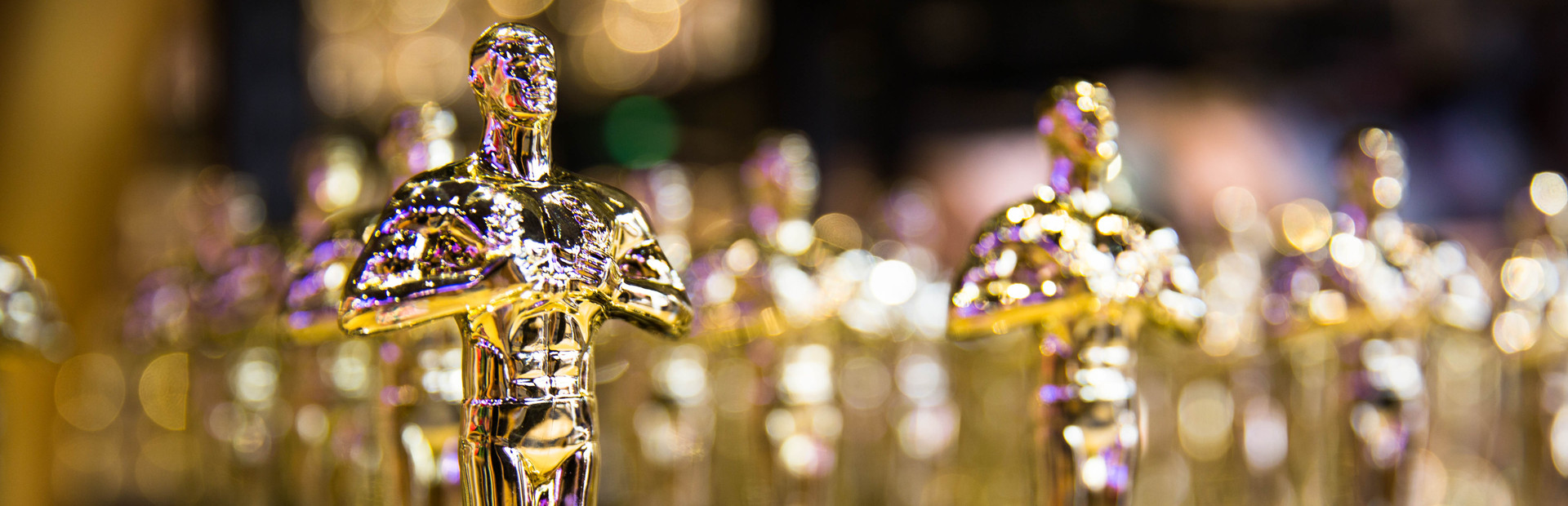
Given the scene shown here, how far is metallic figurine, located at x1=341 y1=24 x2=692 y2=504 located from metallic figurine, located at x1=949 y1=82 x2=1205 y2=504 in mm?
152

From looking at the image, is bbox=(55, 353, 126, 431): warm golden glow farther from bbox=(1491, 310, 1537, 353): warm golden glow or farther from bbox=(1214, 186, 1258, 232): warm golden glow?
bbox=(1491, 310, 1537, 353): warm golden glow

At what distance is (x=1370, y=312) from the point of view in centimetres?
66

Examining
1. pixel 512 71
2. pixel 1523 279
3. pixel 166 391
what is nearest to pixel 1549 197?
pixel 1523 279

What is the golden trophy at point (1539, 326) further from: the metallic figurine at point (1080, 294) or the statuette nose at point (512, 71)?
the statuette nose at point (512, 71)

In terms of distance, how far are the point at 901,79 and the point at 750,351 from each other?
1.35 m

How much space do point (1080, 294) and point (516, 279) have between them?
24cm

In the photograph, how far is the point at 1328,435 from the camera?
80 cm

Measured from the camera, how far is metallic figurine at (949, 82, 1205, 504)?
1.64 ft

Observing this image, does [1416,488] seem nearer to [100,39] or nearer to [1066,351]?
[1066,351]

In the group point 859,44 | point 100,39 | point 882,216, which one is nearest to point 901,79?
point 859,44

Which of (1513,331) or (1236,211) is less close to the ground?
(1236,211)

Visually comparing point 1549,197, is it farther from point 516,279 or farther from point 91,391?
point 91,391

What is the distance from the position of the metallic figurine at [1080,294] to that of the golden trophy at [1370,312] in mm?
177

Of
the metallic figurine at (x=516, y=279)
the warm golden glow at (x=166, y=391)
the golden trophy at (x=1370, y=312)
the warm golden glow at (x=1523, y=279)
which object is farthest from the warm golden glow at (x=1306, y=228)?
the warm golden glow at (x=166, y=391)
